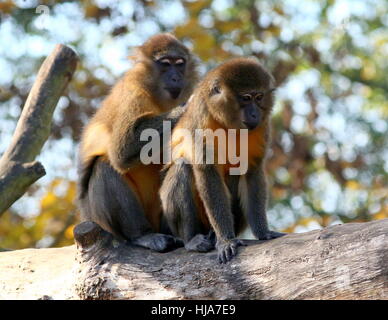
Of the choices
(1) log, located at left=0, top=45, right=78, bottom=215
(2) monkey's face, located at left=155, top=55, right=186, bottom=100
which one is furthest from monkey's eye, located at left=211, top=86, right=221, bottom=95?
(1) log, located at left=0, top=45, right=78, bottom=215

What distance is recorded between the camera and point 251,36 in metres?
17.0

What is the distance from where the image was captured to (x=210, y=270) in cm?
768

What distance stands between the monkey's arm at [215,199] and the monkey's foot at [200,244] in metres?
0.15

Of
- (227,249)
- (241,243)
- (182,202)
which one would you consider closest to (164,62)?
(182,202)

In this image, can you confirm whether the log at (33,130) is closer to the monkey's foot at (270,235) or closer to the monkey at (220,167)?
the monkey at (220,167)

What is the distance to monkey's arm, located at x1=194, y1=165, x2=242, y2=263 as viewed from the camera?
8359mm

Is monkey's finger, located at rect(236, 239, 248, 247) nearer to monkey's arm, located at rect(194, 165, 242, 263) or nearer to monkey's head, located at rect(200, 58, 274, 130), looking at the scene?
monkey's arm, located at rect(194, 165, 242, 263)

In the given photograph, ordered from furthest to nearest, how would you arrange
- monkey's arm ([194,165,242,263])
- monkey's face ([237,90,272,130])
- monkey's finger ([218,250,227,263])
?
monkey's face ([237,90,272,130])
monkey's arm ([194,165,242,263])
monkey's finger ([218,250,227,263])

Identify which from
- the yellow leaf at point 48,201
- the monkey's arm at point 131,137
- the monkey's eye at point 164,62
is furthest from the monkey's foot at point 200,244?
the yellow leaf at point 48,201

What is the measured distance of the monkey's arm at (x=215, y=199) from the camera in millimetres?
8359

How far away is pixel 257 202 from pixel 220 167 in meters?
0.73

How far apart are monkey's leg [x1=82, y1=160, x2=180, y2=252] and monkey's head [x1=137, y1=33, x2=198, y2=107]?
1491 millimetres

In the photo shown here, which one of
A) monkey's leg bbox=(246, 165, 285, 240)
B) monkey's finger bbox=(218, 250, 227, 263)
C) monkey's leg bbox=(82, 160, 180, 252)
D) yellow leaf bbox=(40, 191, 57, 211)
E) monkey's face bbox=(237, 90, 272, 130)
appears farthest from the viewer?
yellow leaf bbox=(40, 191, 57, 211)
